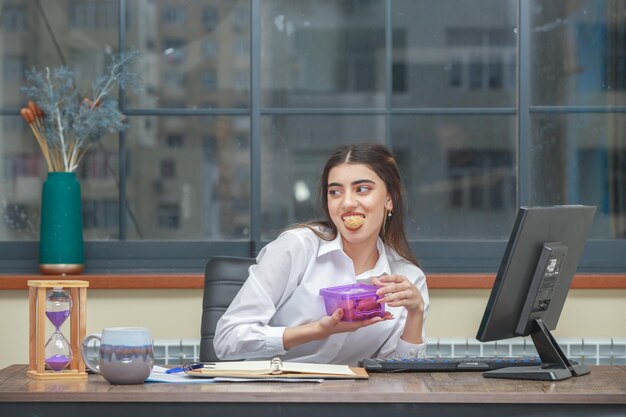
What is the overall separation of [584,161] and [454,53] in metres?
0.61

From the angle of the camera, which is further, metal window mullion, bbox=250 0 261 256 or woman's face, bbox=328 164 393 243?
Result: metal window mullion, bbox=250 0 261 256

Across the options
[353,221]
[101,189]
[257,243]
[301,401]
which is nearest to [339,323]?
[353,221]

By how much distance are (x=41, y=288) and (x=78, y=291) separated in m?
0.08

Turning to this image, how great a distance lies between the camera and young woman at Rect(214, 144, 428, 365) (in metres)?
2.43

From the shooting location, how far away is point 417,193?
152 inches

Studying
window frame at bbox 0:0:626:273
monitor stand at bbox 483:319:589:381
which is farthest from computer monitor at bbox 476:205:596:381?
window frame at bbox 0:0:626:273

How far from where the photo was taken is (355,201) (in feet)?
8.13

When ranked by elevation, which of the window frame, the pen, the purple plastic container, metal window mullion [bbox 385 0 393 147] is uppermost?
metal window mullion [bbox 385 0 393 147]

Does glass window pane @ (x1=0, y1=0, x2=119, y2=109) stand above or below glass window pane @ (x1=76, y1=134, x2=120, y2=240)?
above

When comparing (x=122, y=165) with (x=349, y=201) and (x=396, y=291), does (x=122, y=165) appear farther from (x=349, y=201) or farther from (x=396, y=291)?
(x=396, y=291)

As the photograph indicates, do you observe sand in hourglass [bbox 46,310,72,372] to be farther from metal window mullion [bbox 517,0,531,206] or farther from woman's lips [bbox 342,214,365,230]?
metal window mullion [bbox 517,0,531,206]

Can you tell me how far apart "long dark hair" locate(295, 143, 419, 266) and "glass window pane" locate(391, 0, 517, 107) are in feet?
4.08

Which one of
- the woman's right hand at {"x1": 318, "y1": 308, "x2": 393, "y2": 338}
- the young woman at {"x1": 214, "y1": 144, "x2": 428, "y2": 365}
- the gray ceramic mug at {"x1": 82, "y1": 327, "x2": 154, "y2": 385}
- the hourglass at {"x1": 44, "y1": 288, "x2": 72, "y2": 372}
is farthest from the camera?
the young woman at {"x1": 214, "y1": 144, "x2": 428, "y2": 365}

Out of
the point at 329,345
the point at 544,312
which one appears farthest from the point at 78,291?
the point at 544,312
